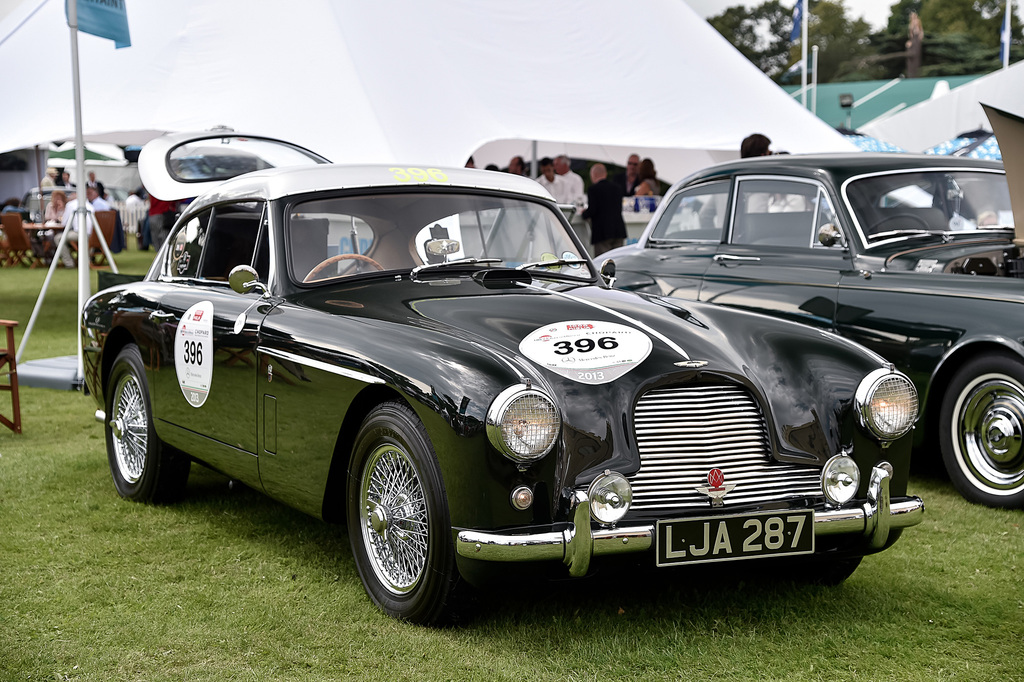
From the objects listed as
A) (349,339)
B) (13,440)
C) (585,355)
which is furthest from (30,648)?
(13,440)

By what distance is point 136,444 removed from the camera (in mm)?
5461

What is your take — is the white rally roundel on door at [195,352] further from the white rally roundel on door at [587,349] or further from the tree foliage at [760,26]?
the tree foliage at [760,26]

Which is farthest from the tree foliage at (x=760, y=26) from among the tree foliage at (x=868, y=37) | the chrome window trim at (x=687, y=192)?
the chrome window trim at (x=687, y=192)

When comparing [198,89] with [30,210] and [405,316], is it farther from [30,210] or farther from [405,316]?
[30,210]

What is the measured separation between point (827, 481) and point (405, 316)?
154 cm

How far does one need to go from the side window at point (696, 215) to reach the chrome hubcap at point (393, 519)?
404cm

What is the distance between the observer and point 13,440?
681cm

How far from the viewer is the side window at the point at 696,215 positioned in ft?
23.6

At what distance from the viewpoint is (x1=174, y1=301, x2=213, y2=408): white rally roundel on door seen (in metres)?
4.65

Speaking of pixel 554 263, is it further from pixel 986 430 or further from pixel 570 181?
pixel 570 181

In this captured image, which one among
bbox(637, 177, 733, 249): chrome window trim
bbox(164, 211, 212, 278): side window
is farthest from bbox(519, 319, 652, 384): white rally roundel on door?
bbox(637, 177, 733, 249): chrome window trim

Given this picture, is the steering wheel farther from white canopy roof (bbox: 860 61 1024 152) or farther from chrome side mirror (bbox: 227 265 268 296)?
white canopy roof (bbox: 860 61 1024 152)

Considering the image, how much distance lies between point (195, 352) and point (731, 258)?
3.56m

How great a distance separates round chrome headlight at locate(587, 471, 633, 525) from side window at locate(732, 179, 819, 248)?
369 cm
